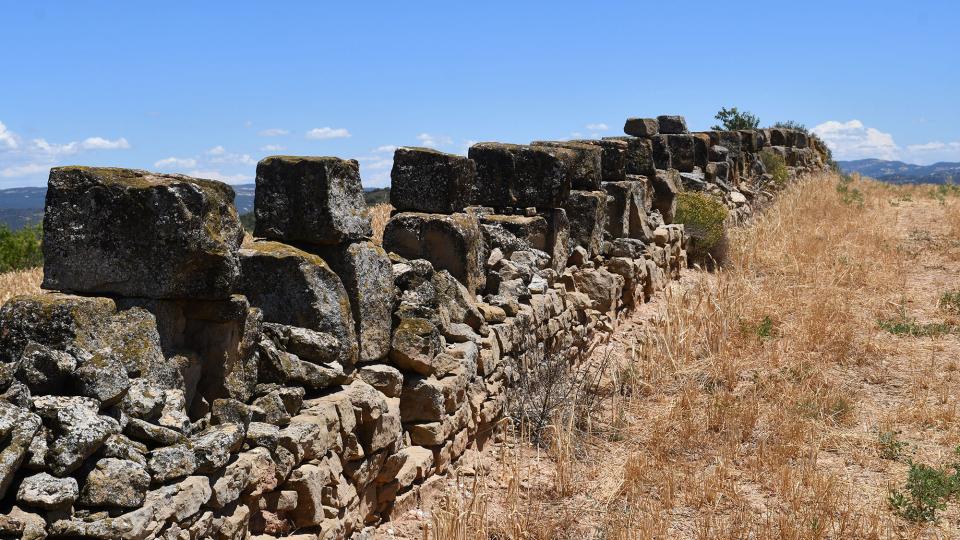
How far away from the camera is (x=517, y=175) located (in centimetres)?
894

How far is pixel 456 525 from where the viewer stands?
16.9ft

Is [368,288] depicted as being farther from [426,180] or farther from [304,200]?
[426,180]

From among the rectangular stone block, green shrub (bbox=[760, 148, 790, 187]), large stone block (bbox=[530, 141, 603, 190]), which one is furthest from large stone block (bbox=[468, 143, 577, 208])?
green shrub (bbox=[760, 148, 790, 187])

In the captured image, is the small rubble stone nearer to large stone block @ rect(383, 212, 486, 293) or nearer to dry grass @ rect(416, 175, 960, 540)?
dry grass @ rect(416, 175, 960, 540)

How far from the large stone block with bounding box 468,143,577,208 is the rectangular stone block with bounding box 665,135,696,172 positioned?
8210mm

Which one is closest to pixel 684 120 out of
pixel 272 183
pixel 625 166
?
pixel 625 166

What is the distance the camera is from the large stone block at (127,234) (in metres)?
3.95

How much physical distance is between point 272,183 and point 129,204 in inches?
53.4

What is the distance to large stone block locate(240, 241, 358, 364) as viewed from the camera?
5102 mm

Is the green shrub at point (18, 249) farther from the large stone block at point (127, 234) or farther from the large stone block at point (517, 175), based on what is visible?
the large stone block at point (127, 234)

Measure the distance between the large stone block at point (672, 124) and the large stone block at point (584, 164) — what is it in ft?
28.7

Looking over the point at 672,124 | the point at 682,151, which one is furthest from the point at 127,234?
the point at 672,124

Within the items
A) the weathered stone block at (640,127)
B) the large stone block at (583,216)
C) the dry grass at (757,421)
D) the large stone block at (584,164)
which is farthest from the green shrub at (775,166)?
the large stone block at (583,216)

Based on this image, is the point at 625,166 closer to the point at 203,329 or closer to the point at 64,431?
the point at 203,329
